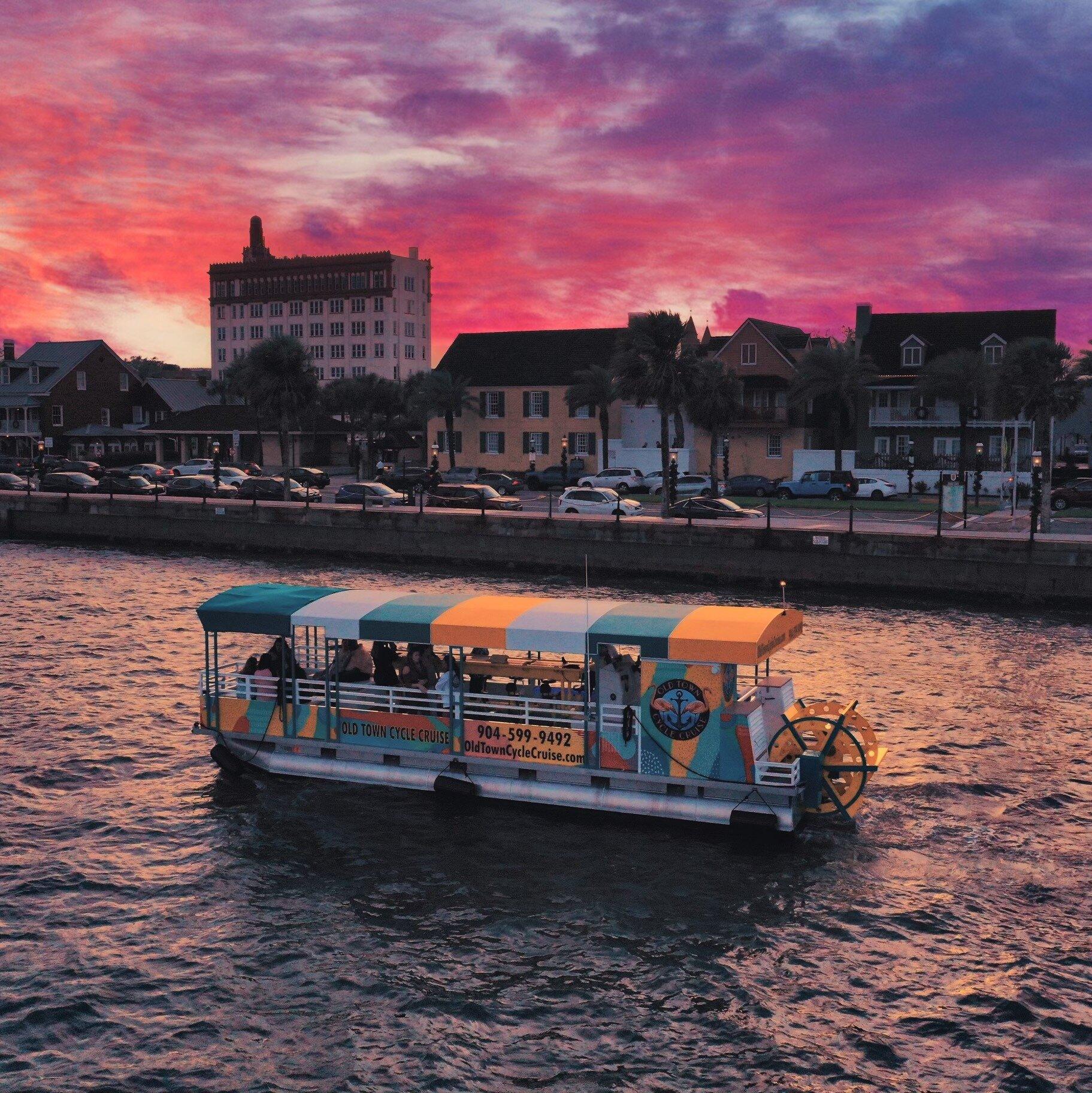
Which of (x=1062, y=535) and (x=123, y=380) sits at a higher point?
(x=123, y=380)

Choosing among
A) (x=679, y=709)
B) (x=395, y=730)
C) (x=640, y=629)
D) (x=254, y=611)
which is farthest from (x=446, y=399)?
(x=679, y=709)

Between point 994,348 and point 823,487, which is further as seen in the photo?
point 994,348

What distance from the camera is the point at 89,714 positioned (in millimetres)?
26094

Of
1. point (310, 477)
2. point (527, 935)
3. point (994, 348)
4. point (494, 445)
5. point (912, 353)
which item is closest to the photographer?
point (527, 935)

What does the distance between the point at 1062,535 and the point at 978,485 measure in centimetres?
1703

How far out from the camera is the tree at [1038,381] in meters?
65.4

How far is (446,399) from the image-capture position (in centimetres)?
8950

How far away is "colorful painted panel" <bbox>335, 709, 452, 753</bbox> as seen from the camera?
779 inches

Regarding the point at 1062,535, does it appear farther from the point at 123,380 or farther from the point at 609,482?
the point at 123,380

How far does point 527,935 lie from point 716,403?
65041 mm

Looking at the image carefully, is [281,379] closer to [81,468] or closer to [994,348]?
[81,468]

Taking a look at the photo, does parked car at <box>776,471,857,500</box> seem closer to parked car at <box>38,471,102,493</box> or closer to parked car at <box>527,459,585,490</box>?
parked car at <box>527,459,585,490</box>

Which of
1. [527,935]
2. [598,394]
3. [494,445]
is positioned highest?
[598,394]

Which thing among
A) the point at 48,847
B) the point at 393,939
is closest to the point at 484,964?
the point at 393,939
